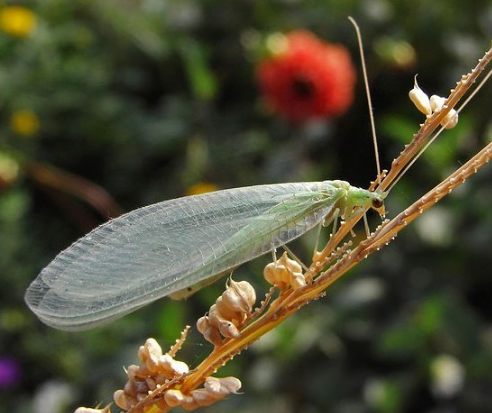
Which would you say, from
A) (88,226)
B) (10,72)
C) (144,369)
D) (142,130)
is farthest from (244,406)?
(144,369)

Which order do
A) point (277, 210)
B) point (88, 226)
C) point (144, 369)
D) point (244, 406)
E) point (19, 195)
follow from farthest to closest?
point (88, 226) → point (19, 195) → point (244, 406) → point (277, 210) → point (144, 369)

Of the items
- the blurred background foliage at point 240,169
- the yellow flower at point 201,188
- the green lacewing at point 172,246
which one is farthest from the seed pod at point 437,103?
the yellow flower at point 201,188

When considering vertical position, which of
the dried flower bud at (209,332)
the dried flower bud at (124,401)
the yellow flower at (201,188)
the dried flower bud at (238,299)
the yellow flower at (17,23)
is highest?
the yellow flower at (17,23)

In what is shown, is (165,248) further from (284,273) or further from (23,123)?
(23,123)

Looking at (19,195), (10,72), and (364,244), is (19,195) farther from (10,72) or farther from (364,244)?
(364,244)

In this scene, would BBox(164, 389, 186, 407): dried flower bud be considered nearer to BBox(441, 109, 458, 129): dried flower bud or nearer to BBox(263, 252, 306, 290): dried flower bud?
BBox(263, 252, 306, 290): dried flower bud

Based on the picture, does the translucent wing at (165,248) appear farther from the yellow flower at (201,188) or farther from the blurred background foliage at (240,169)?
the yellow flower at (201,188)
